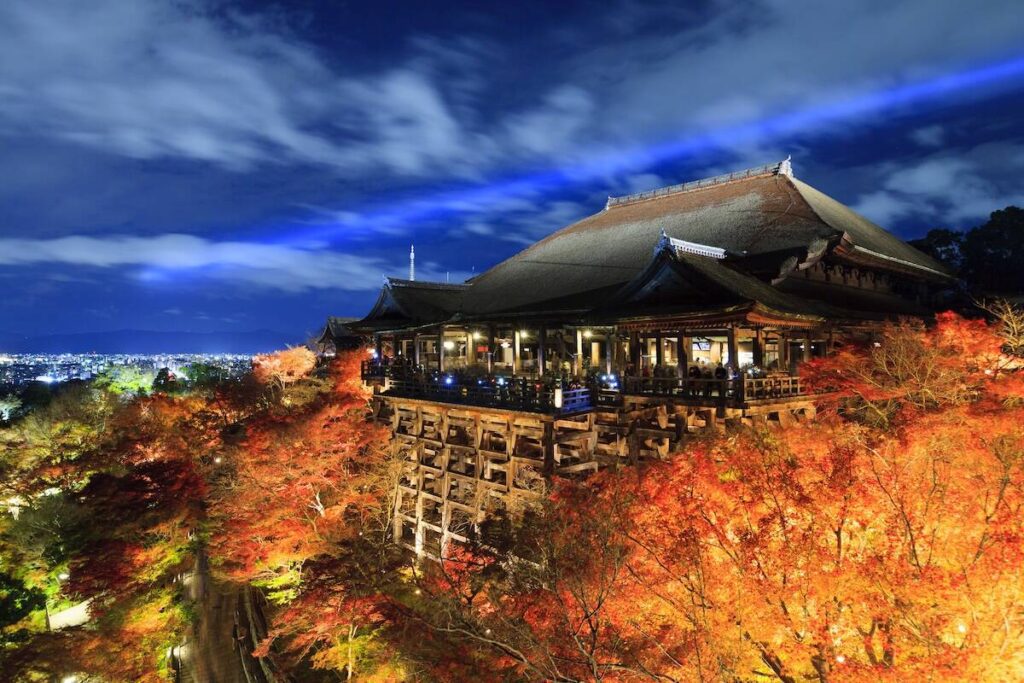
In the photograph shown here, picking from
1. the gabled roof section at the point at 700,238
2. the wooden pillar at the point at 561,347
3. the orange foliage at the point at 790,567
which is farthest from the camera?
the wooden pillar at the point at 561,347

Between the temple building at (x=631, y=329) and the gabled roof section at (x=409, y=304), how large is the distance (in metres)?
0.09

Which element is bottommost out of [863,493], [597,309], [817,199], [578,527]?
[578,527]

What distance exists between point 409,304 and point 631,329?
44.7ft

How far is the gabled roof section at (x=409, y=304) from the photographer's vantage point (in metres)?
27.9

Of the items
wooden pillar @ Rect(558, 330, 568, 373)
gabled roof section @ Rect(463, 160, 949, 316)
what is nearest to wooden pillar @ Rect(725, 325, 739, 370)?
gabled roof section @ Rect(463, 160, 949, 316)

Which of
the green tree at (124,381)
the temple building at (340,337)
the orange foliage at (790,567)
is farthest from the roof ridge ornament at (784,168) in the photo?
the green tree at (124,381)

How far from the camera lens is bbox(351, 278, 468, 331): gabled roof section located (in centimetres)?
2792

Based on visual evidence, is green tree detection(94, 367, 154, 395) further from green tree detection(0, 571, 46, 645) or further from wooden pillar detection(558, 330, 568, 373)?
wooden pillar detection(558, 330, 568, 373)

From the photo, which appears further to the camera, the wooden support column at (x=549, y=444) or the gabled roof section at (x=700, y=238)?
the gabled roof section at (x=700, y=238)

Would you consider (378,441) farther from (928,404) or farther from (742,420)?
(928,404)

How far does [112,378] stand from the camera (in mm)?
55062

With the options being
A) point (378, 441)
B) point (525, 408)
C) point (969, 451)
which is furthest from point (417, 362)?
point (969, 451)

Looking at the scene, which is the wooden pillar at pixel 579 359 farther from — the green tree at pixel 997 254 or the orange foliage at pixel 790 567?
the green tree at pixel 997 254

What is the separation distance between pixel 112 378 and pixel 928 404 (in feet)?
208
